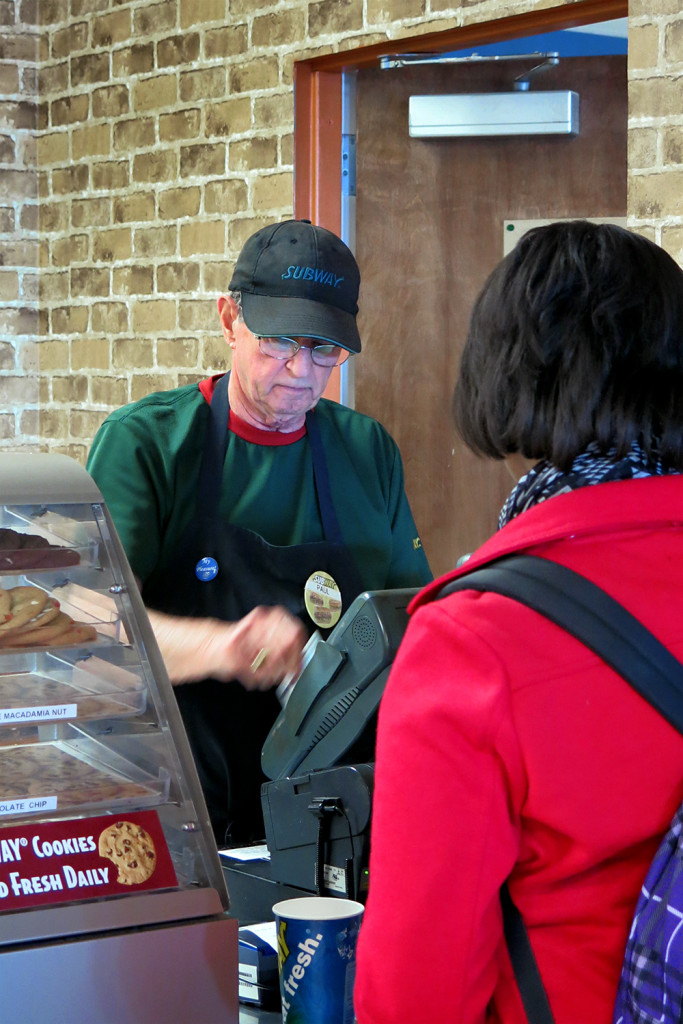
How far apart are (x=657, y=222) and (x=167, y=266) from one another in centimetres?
158

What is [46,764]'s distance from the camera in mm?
1079

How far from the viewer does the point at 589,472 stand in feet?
3.05

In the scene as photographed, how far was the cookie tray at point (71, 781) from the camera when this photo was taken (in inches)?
39.3

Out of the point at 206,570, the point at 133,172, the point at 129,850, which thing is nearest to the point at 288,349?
the point at 206,570

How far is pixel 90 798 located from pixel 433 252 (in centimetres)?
233

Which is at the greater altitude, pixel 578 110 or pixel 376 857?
pixel 578 110

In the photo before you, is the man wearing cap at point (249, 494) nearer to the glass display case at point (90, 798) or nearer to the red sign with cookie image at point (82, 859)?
the glass display case at point (90, 798)

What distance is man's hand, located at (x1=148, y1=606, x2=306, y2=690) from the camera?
1.48m

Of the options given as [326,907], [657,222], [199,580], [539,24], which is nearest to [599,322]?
[326,907]

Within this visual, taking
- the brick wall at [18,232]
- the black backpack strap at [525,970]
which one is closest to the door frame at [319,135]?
the brick wall at [18,232]

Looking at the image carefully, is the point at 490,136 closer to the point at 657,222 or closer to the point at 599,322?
the point at 657,222

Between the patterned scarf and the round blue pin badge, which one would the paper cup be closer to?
the patterned scarf

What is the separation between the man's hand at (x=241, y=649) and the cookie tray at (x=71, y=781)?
0.37 metres

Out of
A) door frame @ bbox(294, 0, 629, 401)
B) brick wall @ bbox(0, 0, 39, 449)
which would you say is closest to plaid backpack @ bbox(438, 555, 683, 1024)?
door frame @ bbox(294, 0, 629, 401)
